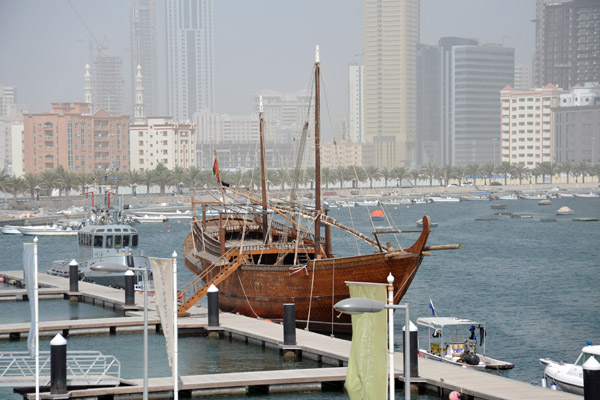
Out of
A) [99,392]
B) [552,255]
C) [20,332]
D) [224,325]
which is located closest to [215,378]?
[99,392]

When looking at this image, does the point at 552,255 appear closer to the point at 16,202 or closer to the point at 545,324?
the point at 545,324

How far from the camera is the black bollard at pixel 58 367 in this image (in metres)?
29.8

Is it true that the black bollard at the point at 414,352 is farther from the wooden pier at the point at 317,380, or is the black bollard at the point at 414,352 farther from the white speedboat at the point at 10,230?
the white speedboat at the point at 10,230

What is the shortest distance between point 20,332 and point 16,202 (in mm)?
154540

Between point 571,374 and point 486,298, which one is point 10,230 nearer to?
point 486,298

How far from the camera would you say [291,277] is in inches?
1873

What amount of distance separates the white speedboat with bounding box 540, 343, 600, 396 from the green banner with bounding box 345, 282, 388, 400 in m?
14.4

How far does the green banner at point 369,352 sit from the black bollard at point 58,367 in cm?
1109

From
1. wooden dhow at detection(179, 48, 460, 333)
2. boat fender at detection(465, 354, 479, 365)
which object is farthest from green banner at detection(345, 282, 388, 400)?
wooden dhow at detection(179, 48, 460, 333)

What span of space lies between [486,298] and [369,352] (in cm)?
5047

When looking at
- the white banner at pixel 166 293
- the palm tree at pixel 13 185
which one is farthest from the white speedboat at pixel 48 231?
the white banner at pixel 166 293

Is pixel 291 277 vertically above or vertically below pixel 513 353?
above

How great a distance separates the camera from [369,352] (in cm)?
2191

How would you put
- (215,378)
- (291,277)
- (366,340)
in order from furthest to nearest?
(291,277), (215,378), (366,340)
